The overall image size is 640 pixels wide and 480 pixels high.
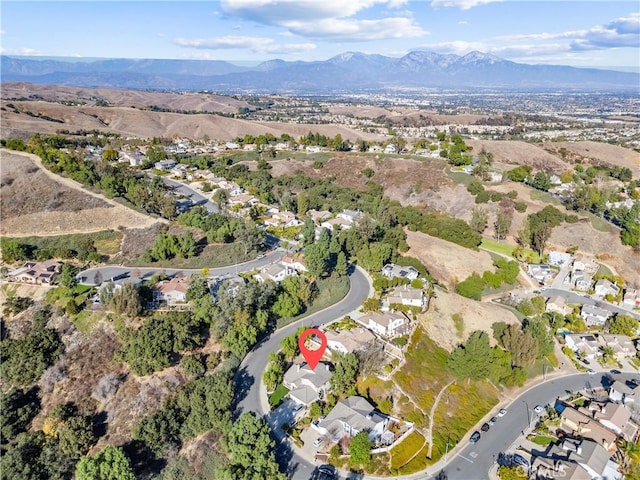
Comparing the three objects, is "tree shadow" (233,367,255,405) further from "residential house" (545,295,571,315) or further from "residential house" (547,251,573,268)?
"residential house" (547,251,573,268)

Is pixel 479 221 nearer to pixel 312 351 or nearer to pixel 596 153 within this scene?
pixel 312 351

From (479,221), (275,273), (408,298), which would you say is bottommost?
(408,298)

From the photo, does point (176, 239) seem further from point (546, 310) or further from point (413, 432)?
point (546, 310)

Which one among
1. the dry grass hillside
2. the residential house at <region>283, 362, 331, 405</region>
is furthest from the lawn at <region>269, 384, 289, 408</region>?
the dry grass hillside

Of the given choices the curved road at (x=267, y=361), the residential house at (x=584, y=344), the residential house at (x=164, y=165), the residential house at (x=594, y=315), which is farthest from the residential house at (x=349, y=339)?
the residential house at (x=164, y=165)

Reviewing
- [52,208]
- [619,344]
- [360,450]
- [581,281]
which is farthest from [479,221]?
[52,208]

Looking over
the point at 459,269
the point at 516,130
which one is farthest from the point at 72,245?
the point at 516,130
